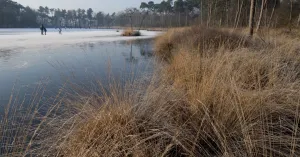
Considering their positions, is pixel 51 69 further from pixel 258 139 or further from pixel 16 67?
pixel 258 139

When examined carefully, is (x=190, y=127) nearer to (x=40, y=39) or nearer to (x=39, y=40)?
(x=39, y=40)

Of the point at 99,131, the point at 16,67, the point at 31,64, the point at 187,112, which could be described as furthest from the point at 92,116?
the point at 31,64

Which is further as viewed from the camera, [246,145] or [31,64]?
[31,64]

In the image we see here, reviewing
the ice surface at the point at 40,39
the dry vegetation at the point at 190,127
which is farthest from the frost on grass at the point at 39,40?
the dry vegetation at the point at 190,127

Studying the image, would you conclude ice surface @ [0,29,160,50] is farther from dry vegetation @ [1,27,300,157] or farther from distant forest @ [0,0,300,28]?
dry vegetation @ [1,27,300,157]

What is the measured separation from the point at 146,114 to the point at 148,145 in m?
0.40

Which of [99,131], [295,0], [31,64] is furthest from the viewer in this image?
[295,0]

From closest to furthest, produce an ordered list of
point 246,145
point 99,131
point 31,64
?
point 246,145, point 99,131, point 31,64

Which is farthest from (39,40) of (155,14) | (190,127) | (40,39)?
(155,14)

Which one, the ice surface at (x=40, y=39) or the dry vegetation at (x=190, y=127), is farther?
the ice surface at (x=40, y=39)

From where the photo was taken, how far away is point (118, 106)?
6.07 ft

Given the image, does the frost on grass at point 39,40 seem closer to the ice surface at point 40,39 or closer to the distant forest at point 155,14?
the ice surface at point 40,39

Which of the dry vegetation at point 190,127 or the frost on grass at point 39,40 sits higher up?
the frost on grass at point 39,40

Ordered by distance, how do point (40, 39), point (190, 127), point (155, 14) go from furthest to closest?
point (155, 14)
point (40, 39)
point (190, 127)
